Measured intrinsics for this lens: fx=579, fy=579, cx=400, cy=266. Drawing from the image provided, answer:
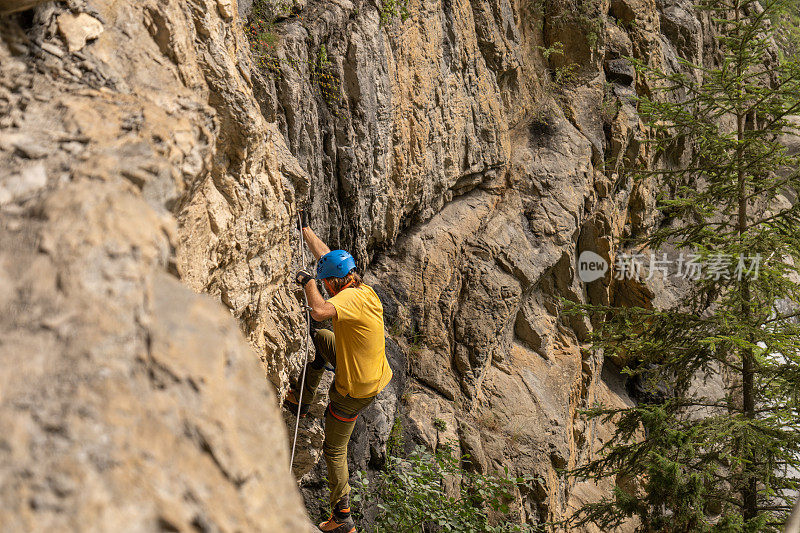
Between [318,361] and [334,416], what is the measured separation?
490 millimetres

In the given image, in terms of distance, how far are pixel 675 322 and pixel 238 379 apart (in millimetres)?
6449

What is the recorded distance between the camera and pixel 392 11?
634 centimetres

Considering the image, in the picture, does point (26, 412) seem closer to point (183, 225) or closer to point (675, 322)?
point (183, 225)

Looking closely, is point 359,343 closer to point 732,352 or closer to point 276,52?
point 276,52

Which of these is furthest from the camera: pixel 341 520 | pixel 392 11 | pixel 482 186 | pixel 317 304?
pixel 482 186

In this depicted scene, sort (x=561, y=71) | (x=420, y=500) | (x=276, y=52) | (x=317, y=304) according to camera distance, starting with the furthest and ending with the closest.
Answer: (x=561, y=71) → (x=420, y=500) → (x=276, y=52) → (x=317, y=304)

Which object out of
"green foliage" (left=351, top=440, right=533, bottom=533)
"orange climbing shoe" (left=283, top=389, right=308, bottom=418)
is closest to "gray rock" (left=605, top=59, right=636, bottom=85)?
"green foliage" (left=351, top=440, right=533, bottom=533)

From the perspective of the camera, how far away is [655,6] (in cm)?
1206

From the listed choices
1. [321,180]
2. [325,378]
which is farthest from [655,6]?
[325,378]

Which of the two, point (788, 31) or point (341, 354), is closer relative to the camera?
point (341, 354)

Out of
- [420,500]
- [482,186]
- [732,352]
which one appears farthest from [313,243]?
[732,352]

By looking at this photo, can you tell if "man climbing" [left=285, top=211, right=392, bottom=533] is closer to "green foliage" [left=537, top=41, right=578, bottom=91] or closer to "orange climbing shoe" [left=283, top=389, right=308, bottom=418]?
"orange climbing shoe" [left=283, top=389, right=308, bottom=418]

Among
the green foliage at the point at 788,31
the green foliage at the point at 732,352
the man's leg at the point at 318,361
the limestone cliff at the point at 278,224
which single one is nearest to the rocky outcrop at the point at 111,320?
the limestone cliff at the point at 278,224

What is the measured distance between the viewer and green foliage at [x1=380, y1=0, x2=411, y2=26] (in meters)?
6.21
